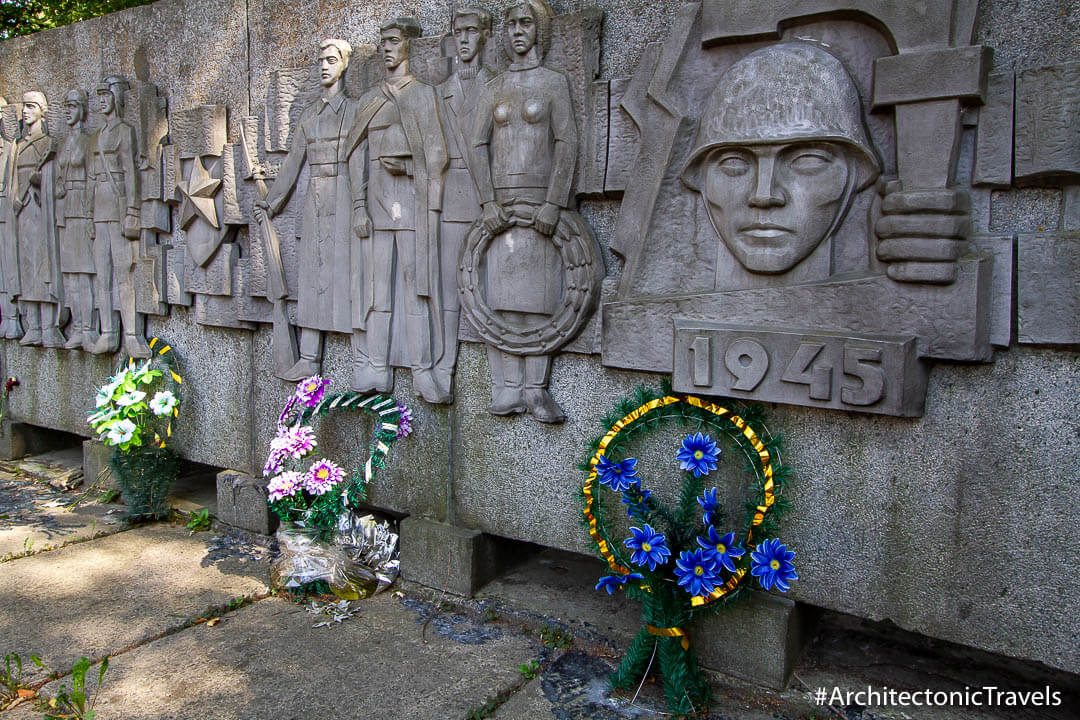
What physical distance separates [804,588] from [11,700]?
3065 millimetres

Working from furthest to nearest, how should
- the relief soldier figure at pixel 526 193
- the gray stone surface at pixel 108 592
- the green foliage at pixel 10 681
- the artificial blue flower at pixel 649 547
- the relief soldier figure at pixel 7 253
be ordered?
the relief soldier figure at pixel 7 253, the gray stone surface at pixel 108 592, the relief soldier figure at pixel 526 193, the green foliage at pixel 10 681, the artificial blue flower at pixel 649 547

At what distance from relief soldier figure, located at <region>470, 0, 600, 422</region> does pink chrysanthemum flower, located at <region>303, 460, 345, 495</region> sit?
93cm

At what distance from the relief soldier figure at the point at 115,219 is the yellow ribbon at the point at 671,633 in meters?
4.09

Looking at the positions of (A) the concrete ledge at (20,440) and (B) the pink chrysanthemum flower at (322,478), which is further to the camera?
(A) the concrete ledge at (20,440)

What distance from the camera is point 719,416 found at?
322cm

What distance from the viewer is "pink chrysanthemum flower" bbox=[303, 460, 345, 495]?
4047 mm

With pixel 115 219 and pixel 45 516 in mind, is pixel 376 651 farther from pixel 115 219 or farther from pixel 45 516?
pixel 115 219

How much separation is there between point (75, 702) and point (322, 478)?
4.77ft

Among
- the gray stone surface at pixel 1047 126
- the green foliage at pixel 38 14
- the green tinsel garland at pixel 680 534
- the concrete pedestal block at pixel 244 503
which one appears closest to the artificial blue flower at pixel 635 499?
the green tinsel garland at pixel 680 534

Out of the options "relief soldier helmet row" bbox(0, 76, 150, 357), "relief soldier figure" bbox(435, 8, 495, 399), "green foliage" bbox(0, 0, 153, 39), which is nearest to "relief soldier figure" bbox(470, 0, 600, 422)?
"relief soldier figure" bbox(435, 8, 495, 399)

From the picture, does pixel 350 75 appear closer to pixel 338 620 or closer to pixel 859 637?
pixel 338 620

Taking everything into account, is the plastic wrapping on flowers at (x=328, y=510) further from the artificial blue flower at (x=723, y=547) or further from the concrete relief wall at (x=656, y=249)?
the artificial blue flower at (x=723, y=547)

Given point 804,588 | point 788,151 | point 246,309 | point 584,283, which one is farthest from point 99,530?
point 788,151

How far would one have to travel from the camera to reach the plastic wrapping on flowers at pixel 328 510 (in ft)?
13.3
